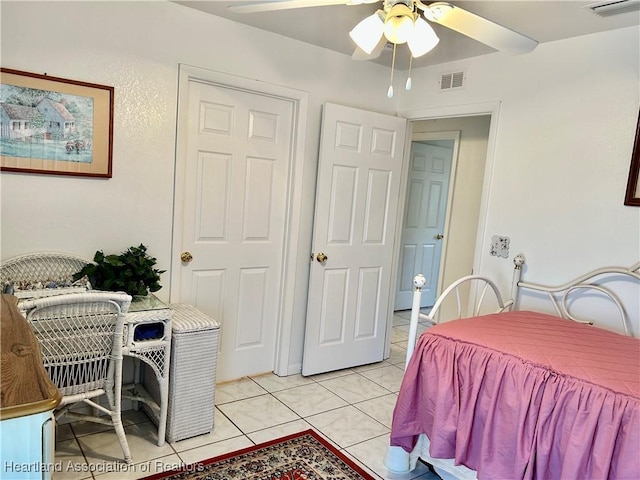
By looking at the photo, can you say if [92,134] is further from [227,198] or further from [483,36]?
[483,36]

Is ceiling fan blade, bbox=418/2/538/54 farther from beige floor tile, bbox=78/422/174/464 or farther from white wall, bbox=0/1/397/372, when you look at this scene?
beige floor tile, bbox=78/422/174/464

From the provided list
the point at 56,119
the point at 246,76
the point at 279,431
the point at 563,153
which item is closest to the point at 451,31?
the point at 563,153

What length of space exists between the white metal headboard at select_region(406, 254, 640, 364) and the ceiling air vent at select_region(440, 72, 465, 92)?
1.29 metres

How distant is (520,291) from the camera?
2816mm

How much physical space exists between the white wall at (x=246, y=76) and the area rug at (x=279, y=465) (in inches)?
41.8

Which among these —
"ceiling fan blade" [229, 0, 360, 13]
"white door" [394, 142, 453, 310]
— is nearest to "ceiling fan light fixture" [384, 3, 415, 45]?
"ceiling fan blade" [229, 0, 360, 13]

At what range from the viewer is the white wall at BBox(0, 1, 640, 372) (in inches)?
88.2

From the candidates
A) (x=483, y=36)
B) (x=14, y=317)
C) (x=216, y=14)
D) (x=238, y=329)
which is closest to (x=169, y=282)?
(x=238, y=329)

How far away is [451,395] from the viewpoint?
188 centimetres

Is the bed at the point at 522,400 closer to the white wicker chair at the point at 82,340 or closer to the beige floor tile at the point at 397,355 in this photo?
the white wicker chair at the point at 82,340

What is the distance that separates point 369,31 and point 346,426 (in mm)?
2108

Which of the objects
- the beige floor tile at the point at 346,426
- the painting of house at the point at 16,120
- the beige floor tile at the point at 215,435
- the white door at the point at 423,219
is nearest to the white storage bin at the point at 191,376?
the beige floor tile at the point at 215,435

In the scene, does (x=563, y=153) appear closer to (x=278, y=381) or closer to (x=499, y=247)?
(x=499, y=247)

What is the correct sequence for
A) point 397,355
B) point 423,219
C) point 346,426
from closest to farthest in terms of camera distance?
point 346,426 → point 397,355 → point 423,219
